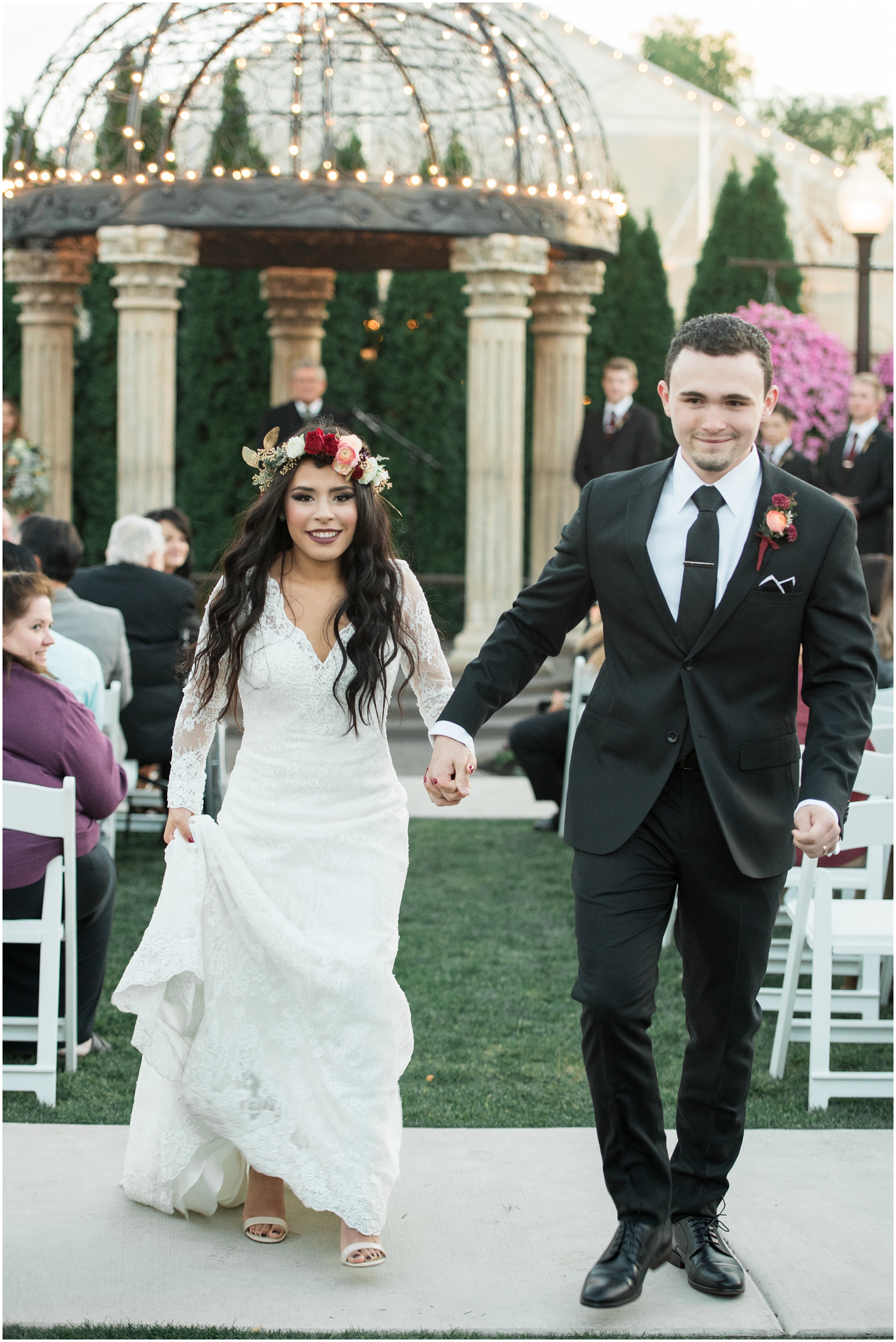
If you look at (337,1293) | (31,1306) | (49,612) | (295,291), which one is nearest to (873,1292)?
(337,1293)

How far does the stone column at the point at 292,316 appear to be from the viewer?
15.0m

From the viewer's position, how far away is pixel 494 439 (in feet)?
39.7

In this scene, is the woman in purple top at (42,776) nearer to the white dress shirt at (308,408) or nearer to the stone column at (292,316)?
the white dress shirt at (308,408)

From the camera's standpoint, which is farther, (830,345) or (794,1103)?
(830,345)

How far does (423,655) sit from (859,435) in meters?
7.72

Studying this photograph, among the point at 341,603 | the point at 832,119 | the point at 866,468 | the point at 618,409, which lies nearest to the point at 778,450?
the point at 866,468

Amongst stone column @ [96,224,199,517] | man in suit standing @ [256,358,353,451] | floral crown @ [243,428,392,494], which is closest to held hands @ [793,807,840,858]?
floral crown @ [243,428,392,494]

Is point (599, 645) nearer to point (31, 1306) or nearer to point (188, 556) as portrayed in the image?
point (188, 556)

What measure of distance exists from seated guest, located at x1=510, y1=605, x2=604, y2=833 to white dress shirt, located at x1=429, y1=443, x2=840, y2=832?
477 cm

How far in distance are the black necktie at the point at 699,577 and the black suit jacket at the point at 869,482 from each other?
761cm

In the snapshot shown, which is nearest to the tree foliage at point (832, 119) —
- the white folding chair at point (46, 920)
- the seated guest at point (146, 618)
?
the seated guest at point (146, 618)

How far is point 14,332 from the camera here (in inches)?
690

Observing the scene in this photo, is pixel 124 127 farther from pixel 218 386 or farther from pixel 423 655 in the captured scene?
A: pixel 423 655

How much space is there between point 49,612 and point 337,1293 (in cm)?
244
